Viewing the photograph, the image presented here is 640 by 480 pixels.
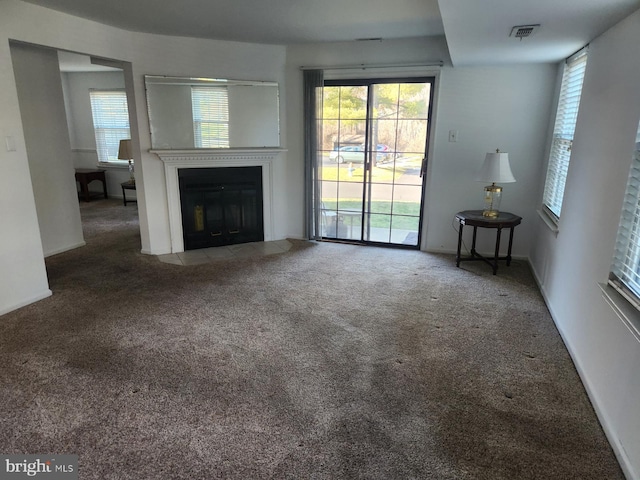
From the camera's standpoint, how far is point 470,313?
324cm

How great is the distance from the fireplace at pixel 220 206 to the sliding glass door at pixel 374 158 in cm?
84

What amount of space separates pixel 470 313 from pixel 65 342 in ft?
9.62

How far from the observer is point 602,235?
7.72ft

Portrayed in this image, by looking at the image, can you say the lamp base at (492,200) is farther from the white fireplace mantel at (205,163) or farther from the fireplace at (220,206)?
the fireplace at (220,206)

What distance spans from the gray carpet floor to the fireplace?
1.03 meters

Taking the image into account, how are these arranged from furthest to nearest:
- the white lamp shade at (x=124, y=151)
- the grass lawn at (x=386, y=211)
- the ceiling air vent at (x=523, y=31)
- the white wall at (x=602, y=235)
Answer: the white lamp shade at (x=124, y=151)
the grass lawn at (x=386, y=211)
the ceiling air vent at (x=523, y=31)
the white wall at (x=602, y=235)

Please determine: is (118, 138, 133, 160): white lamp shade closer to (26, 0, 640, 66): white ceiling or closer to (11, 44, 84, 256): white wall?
(11, 44, 84, 256): white wall

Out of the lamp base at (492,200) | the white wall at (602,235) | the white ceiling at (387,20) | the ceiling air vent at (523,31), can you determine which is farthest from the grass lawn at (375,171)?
the ceiling air vent at (523,31)

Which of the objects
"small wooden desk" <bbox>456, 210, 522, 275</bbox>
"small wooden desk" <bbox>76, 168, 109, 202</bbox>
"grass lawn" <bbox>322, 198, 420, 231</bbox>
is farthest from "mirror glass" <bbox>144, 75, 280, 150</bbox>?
"small wooden desk" <bbox>76, 168, 109, 202</bbox>

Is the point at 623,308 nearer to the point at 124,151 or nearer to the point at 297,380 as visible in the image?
the point at 297,380

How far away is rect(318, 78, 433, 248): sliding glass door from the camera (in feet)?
15.2

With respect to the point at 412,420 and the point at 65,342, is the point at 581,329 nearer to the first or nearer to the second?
the point at 412,420

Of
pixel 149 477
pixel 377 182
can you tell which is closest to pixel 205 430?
pixel 149 477

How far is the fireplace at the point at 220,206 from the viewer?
4.78 metres
